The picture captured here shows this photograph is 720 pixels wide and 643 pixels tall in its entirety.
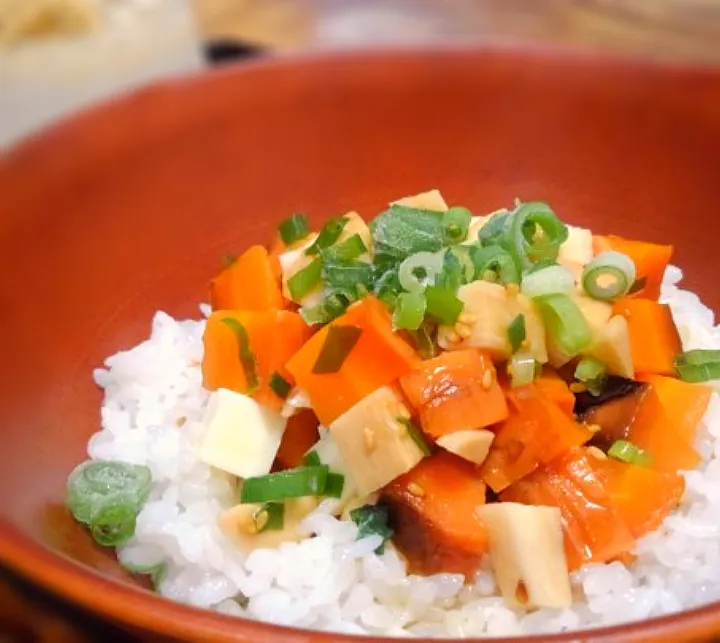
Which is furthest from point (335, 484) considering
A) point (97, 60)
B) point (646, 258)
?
point (97, 60)

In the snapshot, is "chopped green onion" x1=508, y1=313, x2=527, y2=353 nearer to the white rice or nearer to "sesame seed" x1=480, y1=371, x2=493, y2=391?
"sesame seed" x1=480, y1=371, x2=493, y2=391

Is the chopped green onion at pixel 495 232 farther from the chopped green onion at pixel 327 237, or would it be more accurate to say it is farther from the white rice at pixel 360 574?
the white rice at pixel 360 574

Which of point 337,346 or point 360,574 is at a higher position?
point 337,346

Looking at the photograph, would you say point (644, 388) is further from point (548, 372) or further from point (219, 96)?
point (219, 96)

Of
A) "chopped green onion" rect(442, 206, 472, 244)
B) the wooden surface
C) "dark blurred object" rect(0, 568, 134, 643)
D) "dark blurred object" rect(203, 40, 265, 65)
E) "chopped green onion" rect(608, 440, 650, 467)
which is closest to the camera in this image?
"dark blurred object" rect(0, 568, 134, 643)

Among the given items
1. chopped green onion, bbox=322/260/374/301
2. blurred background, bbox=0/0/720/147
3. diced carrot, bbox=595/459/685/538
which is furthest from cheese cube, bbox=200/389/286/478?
blurred background, bbox=0/0/720/147

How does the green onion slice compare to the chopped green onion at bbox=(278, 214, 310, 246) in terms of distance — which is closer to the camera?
the green onion slice

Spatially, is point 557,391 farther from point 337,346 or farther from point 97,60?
point 97,60
